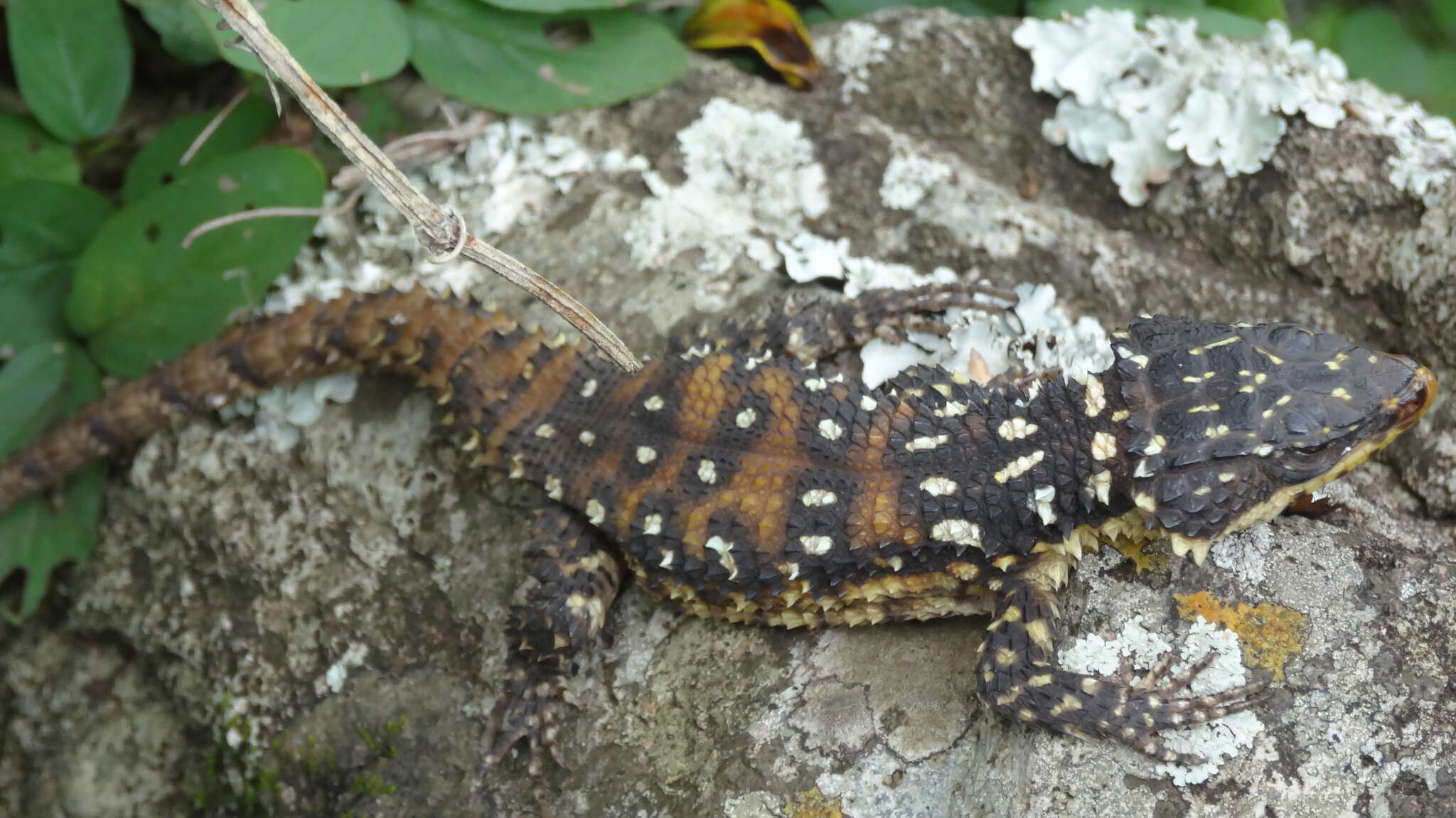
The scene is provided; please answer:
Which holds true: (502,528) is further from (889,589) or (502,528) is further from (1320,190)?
(1320,190)

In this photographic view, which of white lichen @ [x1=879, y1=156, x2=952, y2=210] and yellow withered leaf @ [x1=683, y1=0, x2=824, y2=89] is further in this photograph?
yellow withered leaf @ [x1=683, y1=0, x2=824, y2=89]

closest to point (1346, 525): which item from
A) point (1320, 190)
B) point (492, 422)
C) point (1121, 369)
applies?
point (1121, 369)

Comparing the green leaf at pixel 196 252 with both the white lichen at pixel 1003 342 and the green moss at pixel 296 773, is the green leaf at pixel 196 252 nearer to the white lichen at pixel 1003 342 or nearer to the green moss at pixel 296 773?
the green moss at pixel 296 773

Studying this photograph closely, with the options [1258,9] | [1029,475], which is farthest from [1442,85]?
[1029,475]

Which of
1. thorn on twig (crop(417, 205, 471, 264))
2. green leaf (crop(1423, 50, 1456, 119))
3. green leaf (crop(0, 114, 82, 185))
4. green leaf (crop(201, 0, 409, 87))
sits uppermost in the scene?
thorn on twig (crop(417, 205, 471, 264))

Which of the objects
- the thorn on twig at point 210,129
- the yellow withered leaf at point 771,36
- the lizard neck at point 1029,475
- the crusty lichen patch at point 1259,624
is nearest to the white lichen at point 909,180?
the yellow withered leaf at point 771,36

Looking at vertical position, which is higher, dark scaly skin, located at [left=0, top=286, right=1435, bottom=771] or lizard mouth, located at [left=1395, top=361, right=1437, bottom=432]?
lizard mouth, located at [left=1395, top=361, right=1437, bottom=432]

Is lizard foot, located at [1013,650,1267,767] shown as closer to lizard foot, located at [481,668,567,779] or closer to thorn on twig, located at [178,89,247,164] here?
lizard foot, located at [481,668,567,779]

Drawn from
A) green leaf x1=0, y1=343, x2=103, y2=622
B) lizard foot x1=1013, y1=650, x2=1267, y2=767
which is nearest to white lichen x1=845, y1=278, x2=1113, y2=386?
lizard foot x1=1013, y1=650, x2=1267, y2=767

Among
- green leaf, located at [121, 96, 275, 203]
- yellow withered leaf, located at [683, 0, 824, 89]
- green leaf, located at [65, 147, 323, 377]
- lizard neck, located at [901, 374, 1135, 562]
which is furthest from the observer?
yellow withered leaf, located at [683, 0, 824, 89]
